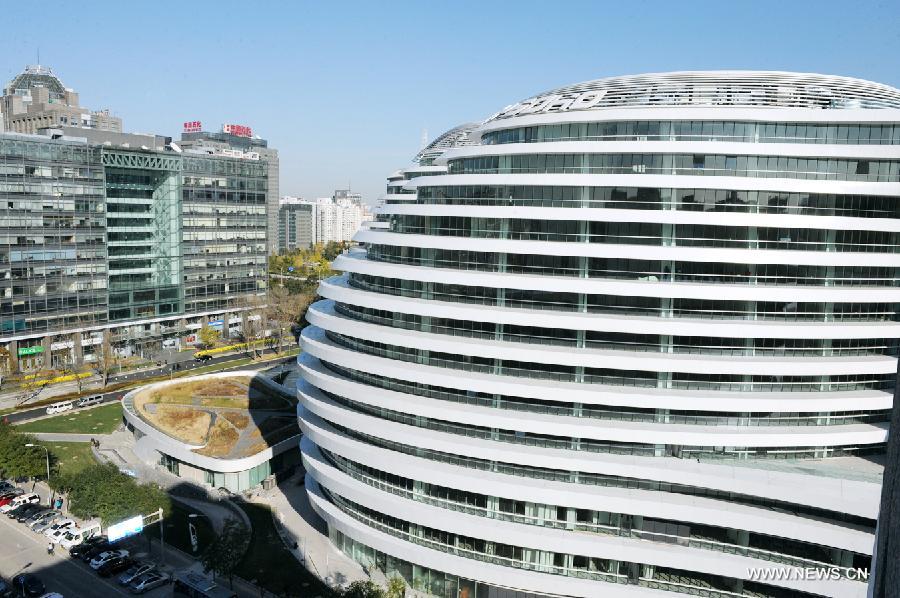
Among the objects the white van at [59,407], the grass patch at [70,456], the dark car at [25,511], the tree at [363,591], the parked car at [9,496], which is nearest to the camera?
the tree at [363,591]

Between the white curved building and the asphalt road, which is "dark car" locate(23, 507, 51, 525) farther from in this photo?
the white curved building

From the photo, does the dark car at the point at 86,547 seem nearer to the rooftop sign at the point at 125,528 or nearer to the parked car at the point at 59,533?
the parked car at the point at 59,533

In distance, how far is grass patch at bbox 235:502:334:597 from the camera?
151ft

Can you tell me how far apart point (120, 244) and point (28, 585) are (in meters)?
73.9

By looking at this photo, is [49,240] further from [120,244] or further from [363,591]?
[363,591]

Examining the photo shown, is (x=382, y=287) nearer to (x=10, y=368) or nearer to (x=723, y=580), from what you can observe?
(x=723, y=580)

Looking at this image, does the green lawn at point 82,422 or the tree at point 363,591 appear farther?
the green lawn at point 82,422

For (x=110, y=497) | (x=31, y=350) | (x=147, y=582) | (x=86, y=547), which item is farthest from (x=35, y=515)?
(x=31, y=350)

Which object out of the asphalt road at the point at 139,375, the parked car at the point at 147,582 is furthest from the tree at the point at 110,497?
the asphalt road at the point at 139,375

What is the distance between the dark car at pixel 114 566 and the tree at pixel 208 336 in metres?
69.3

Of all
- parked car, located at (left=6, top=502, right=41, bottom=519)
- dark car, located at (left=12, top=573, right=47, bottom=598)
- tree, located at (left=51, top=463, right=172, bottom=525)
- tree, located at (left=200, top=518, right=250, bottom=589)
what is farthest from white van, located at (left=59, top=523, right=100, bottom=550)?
tree, located at (left=200, top=518, right=250, bottom=589)

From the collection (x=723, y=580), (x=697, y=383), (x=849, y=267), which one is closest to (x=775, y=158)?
(x=849, y=267)

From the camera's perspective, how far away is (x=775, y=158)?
40.4m

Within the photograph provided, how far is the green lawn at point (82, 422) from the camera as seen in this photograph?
7750 centimetres
